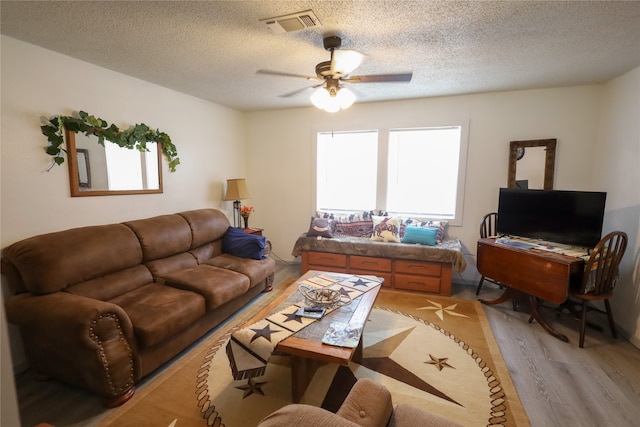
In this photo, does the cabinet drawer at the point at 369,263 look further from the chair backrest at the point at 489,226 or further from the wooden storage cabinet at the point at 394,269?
the chair backrest at the point at 489,226

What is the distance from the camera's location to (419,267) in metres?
3.53

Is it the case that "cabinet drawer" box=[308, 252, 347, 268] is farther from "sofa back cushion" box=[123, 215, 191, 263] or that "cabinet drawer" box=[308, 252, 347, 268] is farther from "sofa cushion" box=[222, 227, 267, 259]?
"sofa back cushion" box=[123, 215, 191, 263]

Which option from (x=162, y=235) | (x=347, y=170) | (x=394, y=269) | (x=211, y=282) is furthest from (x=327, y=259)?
(x=162, y=235)

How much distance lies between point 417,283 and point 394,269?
0.31 m

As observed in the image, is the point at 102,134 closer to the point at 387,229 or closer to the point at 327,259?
the point at 327,259

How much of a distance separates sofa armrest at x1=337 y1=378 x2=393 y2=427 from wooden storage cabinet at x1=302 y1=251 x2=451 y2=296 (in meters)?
2.52

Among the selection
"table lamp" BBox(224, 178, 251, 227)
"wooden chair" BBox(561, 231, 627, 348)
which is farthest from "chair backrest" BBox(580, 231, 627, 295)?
"table lamp" BBox(224, 178, 251, 227)

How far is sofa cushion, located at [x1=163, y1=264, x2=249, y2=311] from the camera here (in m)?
2.53

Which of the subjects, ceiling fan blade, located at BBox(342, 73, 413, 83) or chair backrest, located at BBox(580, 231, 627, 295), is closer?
ceiling fan blade, located at BBox(342, 73, 413, 83)

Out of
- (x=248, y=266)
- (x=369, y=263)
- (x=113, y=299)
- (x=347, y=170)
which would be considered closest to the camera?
(x=113, y=299)

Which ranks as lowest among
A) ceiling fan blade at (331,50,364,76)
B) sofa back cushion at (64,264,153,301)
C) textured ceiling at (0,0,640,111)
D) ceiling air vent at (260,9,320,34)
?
sofa back cushion at (64,264,153,301)

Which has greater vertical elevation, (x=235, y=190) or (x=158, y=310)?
(x=235, y=190)

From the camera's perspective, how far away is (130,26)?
6.52ft

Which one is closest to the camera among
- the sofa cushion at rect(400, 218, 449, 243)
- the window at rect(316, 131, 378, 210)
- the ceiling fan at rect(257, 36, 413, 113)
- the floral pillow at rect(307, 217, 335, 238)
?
the ceiling fan at rect(257, 36, 413, 113)
